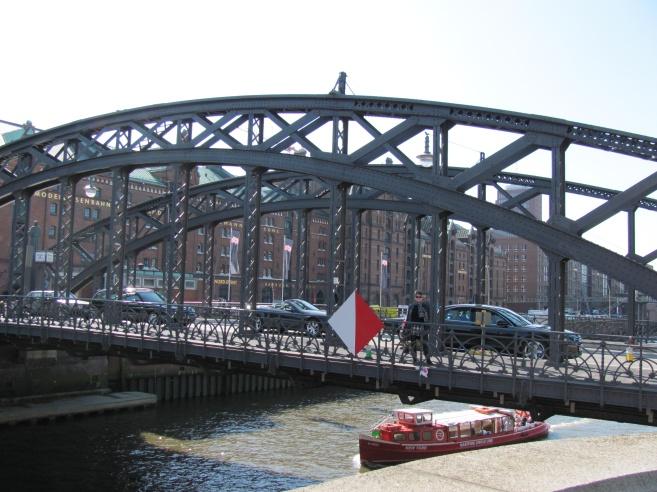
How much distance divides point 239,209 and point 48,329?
14.4 m

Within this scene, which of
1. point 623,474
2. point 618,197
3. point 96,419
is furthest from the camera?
point 96,419

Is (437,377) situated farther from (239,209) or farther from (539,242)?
(239,209)

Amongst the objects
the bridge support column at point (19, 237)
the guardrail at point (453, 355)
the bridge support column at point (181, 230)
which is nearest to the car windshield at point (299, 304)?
the bridge support column at point (181, 230)

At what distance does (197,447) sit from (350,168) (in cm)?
1405

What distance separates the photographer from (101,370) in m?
37.5

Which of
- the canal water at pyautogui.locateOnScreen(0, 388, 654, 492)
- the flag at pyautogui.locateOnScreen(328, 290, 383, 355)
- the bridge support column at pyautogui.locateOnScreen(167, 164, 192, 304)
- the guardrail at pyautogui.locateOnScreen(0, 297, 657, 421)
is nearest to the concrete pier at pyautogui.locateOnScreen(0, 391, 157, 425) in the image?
the canal water at pyautogui.locateOnScreen(0, 388, 654, 492)

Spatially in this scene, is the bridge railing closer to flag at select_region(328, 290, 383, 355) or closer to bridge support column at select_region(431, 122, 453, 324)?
bridge support column at select_region(431, 122, 453, 324)

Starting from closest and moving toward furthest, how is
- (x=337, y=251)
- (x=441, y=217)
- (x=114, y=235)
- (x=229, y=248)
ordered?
1. (x=441, y=217)
2. (x=337, y=251)
3. (x=114, y=235)
4. (x=229, y=248)

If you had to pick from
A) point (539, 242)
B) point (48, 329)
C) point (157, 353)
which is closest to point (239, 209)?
point (48, 329)

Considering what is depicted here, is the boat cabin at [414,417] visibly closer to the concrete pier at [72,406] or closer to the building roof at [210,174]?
the concrete pier at [72,406]

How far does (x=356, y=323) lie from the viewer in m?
14.0

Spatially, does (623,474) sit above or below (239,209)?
below

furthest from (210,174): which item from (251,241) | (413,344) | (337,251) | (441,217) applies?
(413,344)

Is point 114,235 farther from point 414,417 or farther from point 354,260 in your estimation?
point 414,417
